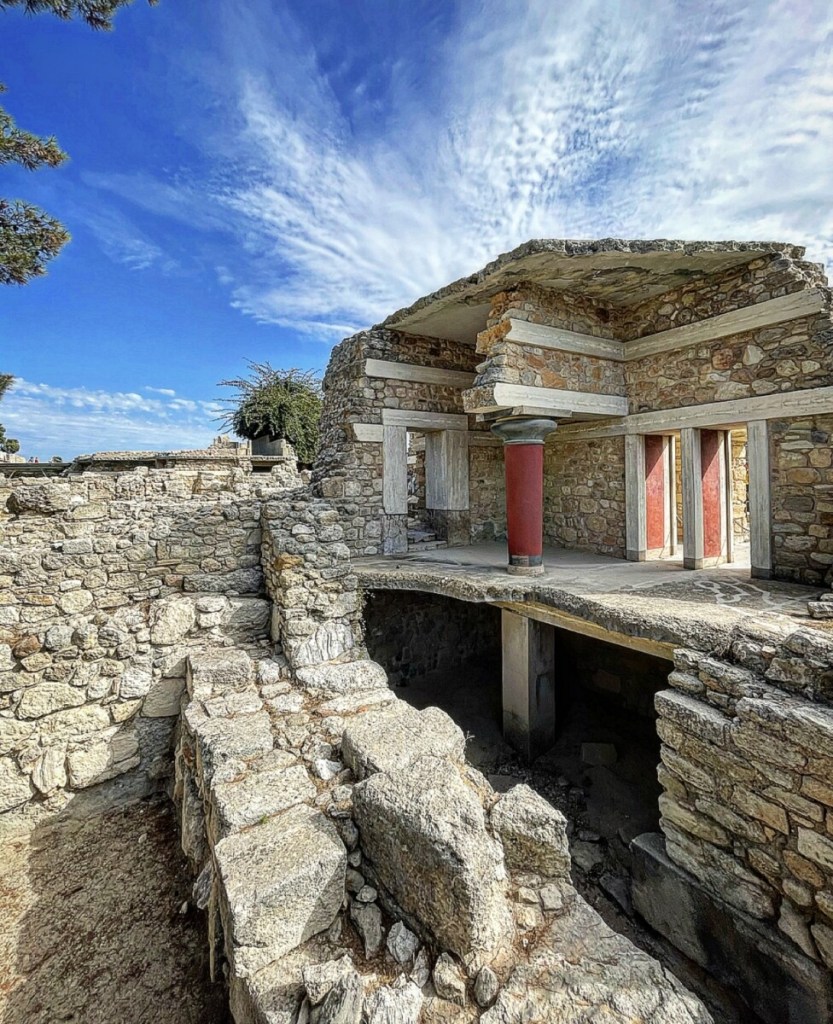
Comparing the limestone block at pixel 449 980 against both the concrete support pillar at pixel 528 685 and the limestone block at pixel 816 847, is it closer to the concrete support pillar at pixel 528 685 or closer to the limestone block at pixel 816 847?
the limestone block at pixel 816 847

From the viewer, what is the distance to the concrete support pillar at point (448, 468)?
8.15 m

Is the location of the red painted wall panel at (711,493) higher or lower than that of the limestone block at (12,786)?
higher

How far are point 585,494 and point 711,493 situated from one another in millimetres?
1799

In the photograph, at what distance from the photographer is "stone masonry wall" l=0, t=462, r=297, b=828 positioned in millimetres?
3922

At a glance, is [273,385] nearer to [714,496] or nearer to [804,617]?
[714,496]

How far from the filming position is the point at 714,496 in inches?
244

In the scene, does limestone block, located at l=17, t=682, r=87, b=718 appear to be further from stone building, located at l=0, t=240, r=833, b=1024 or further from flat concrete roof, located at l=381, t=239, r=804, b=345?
flat concrete roof, located at l=381, t=239, r=804, b=345

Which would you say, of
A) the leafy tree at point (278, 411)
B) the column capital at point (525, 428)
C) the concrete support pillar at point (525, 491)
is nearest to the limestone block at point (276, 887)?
the concrete support pillar at point (525, 491)

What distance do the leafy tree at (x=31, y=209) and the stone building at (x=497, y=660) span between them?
→ 4.09 m

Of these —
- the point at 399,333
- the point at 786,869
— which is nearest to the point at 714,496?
the point at 786,869

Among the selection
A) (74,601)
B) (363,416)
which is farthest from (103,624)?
(363,416)

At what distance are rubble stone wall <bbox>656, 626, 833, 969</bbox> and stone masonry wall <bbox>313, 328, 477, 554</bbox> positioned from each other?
4879 millimetres

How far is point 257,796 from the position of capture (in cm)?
267

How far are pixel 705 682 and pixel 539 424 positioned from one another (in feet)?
11.2
